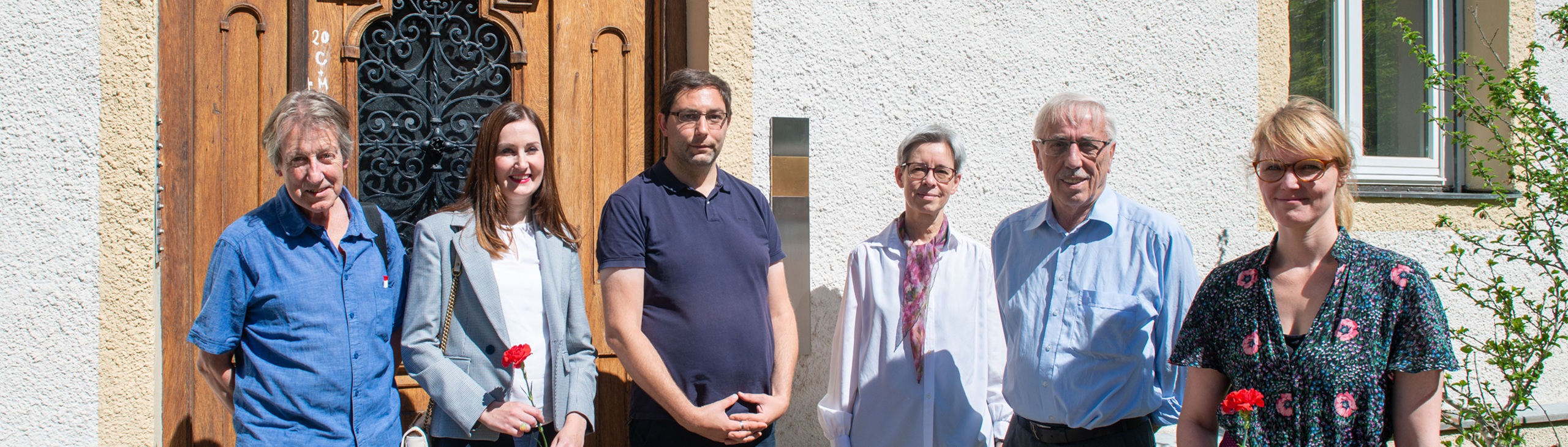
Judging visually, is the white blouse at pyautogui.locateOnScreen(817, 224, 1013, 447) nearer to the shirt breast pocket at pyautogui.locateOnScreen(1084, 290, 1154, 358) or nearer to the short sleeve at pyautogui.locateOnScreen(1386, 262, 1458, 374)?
the shirt breast pocket at pyautogui.locateOnScreen(1084, 290, 1154, 358)

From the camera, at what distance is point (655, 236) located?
2.30m

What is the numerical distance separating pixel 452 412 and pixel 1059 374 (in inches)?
58.5

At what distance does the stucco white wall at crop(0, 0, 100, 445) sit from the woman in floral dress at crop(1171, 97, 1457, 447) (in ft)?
9.32

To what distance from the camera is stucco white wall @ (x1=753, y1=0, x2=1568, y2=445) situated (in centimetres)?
308

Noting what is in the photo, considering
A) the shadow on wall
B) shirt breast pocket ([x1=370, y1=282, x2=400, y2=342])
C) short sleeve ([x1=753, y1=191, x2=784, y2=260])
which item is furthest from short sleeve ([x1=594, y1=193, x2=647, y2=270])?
the shadow on wall

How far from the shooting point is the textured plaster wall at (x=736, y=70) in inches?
117

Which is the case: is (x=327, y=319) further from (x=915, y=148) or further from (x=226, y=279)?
(x=915, y=148)

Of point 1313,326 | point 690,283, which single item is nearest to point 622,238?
point 690,283

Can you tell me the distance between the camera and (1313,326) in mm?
1631

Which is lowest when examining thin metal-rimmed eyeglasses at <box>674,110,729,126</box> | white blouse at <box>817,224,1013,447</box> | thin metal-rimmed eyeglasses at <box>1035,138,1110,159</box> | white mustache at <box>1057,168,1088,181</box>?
white blouse at <box>817,224,1013,447</box>

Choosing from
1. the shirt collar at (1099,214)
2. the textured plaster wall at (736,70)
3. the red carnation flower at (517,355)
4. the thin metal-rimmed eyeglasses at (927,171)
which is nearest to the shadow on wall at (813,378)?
the textured plaster wall at (736,70)

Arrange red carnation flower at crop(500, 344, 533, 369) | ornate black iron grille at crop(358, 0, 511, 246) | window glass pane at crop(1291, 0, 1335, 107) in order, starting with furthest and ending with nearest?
Result: 1. window glass pane at crop(1291, 0, 1335, 107)
2. ornate black iron grille at crop(358, 0, 511, 246)
3. red carnation flower at crop(500, 344, 533, 369)

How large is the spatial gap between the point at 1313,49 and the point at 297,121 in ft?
13.3

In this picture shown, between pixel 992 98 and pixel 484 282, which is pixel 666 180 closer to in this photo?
pixel 484 282
